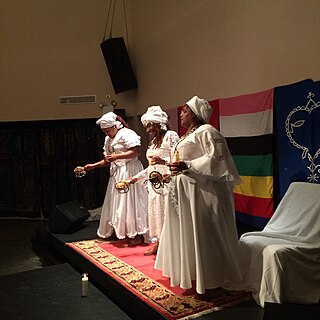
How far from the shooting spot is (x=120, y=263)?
361 cm

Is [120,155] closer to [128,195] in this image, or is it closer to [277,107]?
[128,195]

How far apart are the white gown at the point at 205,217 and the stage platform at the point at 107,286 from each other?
23 cm

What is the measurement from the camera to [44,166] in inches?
291

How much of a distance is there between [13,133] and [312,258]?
627 centimetres

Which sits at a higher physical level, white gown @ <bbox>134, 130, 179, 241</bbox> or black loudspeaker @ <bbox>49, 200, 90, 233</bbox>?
white gown @ <bbox>134, 130, 179, 241</bbox>

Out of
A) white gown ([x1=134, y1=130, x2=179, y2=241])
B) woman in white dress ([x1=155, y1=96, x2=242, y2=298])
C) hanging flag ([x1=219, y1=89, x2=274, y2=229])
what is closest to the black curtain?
hanging flag ([x1=219, y1=89, x2=274, y2=229])

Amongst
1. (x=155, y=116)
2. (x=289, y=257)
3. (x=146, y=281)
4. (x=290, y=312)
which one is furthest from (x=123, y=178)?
(x=290, y=312)

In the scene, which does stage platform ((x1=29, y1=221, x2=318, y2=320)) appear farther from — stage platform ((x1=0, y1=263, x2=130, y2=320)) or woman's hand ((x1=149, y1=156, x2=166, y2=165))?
woman's hand ((x1=149, y1=156, x2=166, y2=165))

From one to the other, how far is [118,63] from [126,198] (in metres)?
3.56

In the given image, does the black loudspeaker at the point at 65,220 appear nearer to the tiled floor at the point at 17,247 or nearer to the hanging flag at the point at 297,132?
the tiled floor at the point at 17,247

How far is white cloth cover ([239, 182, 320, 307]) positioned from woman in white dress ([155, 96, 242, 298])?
14 cm

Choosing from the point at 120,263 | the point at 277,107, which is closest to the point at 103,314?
the point at 120,263

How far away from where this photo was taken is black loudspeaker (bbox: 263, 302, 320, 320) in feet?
6.64

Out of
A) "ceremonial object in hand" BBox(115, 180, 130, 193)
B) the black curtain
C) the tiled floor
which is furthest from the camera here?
the black curtain
